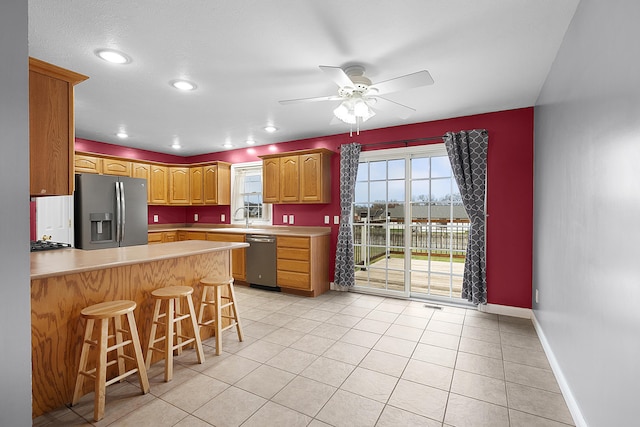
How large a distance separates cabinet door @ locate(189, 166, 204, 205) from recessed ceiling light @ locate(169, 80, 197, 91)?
3236mm

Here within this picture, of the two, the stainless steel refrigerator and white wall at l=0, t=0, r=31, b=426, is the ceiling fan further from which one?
the stainless steel refrigerator

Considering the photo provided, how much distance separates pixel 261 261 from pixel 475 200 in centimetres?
324

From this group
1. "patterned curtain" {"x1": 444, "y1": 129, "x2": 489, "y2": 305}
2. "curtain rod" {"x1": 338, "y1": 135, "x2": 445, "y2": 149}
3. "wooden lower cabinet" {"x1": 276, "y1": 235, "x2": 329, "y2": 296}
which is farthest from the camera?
"wooden lower cabinet" {"x1": 276, "y1": 235, "x2": 329, "y2": 296}

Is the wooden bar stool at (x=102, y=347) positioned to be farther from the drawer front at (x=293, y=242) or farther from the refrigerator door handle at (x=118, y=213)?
the refrigerator door handle at (x=118, y=213)

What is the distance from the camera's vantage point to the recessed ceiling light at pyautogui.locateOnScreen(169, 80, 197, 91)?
2.87 meters

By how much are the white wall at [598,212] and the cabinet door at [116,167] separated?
20.0 ft

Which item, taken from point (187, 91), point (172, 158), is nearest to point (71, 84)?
point (187, 91)

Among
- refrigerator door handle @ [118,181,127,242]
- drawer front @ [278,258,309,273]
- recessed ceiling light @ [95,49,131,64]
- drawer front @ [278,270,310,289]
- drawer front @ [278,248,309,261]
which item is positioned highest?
recessed ceiling light @ [95,49,131,64]

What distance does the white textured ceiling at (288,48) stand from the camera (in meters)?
1.84

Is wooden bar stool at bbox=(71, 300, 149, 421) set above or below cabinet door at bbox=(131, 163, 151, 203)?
below

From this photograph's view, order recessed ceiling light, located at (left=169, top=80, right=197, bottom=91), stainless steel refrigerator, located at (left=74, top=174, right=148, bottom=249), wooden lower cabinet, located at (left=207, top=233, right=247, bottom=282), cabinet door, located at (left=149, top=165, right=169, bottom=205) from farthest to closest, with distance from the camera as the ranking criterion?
cabinet door, located at (left=149, top=165, right=169, bottom=205) < wooden lower cabinet, located at (left=207, top=233, right=247, bottom=282) < stainless steel refrigerator, located at (left=74, top=174, right=148, bottom=249) < recessed ceiling light, located at (left=169, top=80, right=197, bottom=91)

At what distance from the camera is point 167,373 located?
2250 millimetres

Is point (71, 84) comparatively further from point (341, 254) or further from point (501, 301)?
point (501, 301)

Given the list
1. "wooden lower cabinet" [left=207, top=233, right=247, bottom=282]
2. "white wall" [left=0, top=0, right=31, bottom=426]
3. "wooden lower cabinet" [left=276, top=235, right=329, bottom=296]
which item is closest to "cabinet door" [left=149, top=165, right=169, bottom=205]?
"wooden lower cabinet" [left=207, top=233, right=247, bottom=282]
